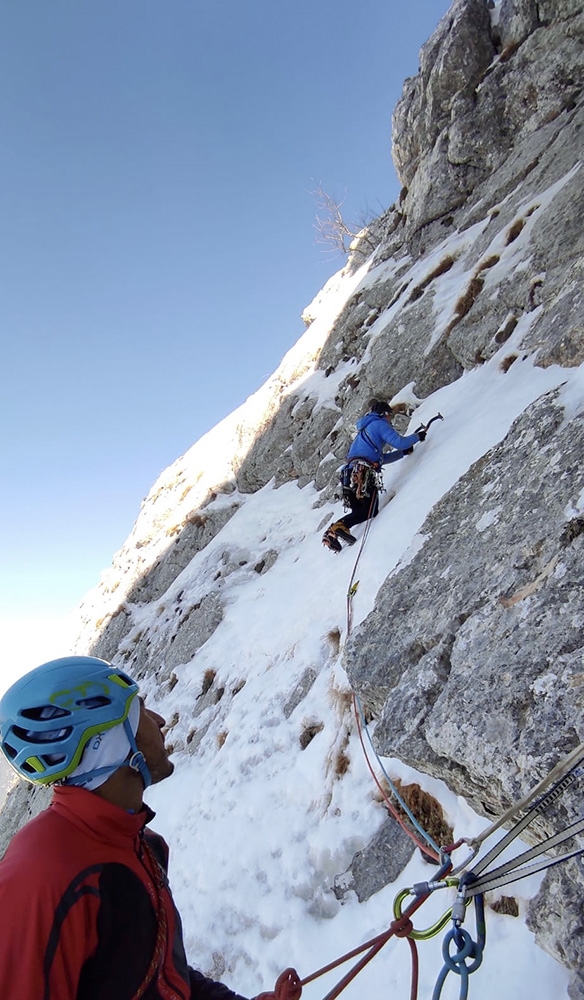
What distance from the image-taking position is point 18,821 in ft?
54.6

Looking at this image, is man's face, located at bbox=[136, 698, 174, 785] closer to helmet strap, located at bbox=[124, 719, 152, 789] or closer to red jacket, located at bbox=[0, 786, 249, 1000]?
helmet strap, located at bbox=[124, 719, 152, 789]

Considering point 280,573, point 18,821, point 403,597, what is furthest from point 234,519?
point 403,597

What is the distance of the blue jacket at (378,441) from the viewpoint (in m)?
10.1

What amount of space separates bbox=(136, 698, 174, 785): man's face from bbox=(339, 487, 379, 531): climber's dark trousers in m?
7.75

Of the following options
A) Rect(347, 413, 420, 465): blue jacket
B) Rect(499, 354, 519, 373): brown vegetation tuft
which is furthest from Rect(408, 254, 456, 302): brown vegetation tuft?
Rect(347, 413, 420, 465): blue jacket

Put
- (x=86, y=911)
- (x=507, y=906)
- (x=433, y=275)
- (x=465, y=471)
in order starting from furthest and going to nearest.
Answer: (x=433, y=275), (x=465, y=471), (x=507, y=906), (x=86, y=911)

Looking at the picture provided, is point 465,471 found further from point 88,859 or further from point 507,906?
point 88,859

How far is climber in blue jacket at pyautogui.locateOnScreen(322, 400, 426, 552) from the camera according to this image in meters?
10.2

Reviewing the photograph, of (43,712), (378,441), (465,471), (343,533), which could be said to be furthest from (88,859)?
(378,441)

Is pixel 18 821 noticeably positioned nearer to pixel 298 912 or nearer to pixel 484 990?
pixel 298 912

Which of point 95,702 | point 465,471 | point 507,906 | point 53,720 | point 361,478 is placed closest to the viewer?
point 53,720

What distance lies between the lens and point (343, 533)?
33.3 ft

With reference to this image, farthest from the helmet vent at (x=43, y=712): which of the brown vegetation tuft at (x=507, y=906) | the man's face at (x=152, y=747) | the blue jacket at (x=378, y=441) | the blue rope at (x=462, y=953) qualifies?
the blue jacket at (x=378, y=441)

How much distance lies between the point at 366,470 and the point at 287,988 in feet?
27.0
